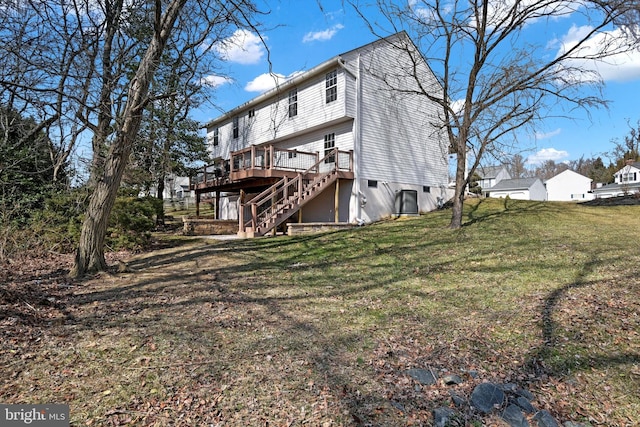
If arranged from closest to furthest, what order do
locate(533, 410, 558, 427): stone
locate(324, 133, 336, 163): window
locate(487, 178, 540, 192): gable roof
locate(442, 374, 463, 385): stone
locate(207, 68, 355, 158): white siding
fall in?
1. locate(533, 410, 558, 427): stone
2. locate(442, 374, 463, 385): stone
3. locate(207, 68, 355, 158): white siding
4. locate(324, 133, 336, 163): window
5. locate(487, 178, 540, 192): gable roof

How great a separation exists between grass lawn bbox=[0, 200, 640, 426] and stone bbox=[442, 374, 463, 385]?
0.18 feet

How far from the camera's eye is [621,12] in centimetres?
866

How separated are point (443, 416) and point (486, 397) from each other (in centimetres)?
44

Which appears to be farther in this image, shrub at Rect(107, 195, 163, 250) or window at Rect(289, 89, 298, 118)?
window at Rect(289, 89, 298, 118)

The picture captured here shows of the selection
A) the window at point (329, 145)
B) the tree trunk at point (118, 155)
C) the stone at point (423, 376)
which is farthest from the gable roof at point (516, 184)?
the stone at point (423, 376)

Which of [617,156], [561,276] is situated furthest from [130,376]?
[617,156]

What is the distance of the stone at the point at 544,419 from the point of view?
8.23 feet

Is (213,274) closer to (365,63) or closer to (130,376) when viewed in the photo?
(130,376)

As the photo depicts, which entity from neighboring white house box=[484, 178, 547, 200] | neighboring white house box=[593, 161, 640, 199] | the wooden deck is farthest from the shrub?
neighboring white house box=[593, 161, 640, 199]

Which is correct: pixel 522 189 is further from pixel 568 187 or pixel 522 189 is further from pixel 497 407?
pixel 497 407

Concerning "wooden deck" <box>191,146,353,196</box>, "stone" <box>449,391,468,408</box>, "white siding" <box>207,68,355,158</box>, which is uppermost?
"white siding" <box>207,68,355,158</box>

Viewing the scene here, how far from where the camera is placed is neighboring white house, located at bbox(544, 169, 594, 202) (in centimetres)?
4698

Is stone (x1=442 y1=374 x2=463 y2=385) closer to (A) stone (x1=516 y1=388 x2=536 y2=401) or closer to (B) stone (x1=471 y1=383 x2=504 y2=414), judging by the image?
(B) stone (x1=471 y1=383 x2=504 y2=414)

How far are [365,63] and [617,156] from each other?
44.0 metres
